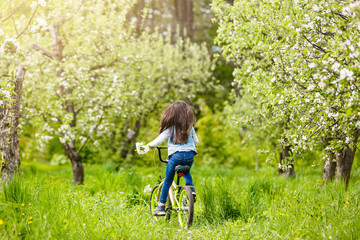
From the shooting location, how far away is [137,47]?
12953mm

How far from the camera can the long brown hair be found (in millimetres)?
5062

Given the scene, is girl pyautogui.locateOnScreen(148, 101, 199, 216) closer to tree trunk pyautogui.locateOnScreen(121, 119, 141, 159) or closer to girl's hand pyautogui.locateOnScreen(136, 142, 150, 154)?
girl's hand pyautogui.locateOnScreen(136, 142, 150, 154)

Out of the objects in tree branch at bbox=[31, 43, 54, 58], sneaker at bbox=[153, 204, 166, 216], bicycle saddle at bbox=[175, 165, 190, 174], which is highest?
tree branch at bbox=[31, 43, 54, 58]

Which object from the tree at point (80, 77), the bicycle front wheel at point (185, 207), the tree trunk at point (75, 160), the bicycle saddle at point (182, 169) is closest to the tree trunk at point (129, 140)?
the tree at point (80, 77)

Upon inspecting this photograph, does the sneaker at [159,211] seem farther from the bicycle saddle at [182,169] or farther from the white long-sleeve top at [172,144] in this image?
the white long-sleeve top at [172,144]

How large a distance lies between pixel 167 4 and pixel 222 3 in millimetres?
20587

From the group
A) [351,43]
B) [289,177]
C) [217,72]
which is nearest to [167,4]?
[217,72]

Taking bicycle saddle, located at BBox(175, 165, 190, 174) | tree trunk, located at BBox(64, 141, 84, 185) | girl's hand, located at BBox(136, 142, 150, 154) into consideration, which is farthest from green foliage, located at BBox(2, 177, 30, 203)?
tree trunk, located at BBox(64, 141, 84, 185)

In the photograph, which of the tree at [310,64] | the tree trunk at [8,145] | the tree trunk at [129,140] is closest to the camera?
the tree at [310,64]

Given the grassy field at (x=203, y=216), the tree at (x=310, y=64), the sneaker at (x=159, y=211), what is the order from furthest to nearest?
the sneaker at (x=159, y=211), the grassy field at (x=203, y=216), the tree at (x=310, y=64)

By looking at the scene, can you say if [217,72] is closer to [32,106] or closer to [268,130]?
[268,130]

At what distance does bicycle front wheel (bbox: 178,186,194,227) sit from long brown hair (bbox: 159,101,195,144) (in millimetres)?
725

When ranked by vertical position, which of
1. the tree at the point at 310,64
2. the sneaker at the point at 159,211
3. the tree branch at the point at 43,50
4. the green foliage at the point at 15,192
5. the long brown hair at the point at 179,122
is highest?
the tree branch at the point at 43,50

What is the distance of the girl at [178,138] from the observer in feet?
16.6
